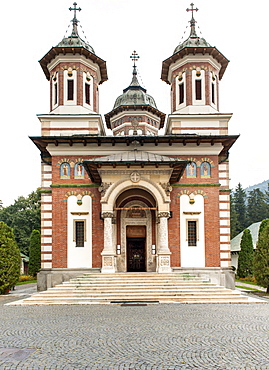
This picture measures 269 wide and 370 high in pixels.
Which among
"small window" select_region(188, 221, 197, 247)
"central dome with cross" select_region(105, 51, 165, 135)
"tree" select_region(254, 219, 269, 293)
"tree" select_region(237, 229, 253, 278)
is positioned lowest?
"tree" select_region(237, 229, 253, 278)

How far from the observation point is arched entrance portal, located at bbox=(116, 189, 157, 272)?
23.0 m

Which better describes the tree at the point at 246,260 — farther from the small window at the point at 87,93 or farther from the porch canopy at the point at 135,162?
the small window at the point at 87,93

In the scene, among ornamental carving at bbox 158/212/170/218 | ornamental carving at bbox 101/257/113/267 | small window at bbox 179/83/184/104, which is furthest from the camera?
small window at bbox 179/83/184/104

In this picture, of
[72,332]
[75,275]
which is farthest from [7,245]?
[72,332]

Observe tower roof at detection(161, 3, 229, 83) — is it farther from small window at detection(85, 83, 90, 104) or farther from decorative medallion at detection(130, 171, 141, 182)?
decorative medallion at detection(130, 171, 141, 182)

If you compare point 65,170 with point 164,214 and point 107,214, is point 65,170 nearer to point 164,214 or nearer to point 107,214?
point 107,214

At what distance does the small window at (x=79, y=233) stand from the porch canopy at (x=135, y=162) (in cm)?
270

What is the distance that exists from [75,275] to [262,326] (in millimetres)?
12730

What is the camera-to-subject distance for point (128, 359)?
7.61 m

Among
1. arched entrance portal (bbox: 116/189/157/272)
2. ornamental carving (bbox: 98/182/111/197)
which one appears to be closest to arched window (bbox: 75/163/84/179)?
ornamental carving (bbox: 98/182/111/197)

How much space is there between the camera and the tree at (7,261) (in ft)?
69.8

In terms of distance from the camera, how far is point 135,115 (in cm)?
3005

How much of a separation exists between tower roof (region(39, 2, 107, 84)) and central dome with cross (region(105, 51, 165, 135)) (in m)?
3.68

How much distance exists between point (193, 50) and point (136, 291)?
15.3 metres
